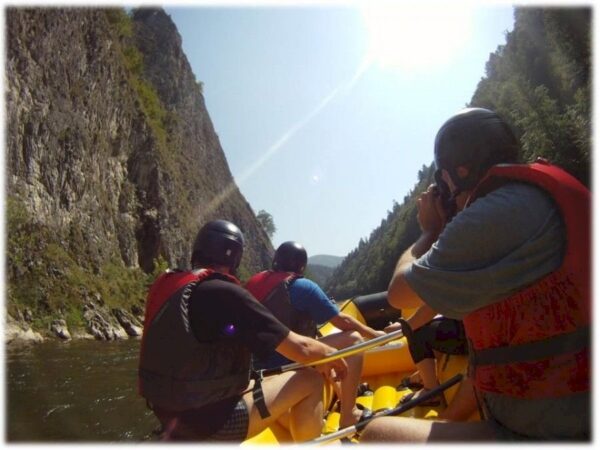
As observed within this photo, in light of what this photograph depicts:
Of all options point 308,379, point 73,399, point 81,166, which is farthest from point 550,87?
point 308,379

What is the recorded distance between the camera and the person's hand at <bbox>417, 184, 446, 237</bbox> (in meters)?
1.97

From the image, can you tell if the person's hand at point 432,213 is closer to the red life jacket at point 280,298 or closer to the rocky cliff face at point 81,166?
the red life jacket at point 280,298

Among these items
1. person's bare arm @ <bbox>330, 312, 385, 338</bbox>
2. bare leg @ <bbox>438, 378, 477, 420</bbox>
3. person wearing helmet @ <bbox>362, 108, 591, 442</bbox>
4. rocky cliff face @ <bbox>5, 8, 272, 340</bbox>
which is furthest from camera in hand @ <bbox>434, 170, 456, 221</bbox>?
rocky cliff face @ <bbox>5, 8, 272, 340</bbox>

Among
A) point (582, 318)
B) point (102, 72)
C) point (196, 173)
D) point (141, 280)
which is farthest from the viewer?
point (196, 173)

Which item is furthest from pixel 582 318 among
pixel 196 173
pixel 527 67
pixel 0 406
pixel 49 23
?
pixel 196 173

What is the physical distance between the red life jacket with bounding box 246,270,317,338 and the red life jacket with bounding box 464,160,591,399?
223cm

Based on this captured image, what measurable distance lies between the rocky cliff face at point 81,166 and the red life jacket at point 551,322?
18776mm

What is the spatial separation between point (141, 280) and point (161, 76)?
30.7 meters

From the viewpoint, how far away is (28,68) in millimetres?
20500

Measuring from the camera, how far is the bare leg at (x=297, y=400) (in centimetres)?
276

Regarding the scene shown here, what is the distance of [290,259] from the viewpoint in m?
4.09

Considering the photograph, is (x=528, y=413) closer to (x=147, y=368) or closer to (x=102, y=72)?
(x=147, y=368)

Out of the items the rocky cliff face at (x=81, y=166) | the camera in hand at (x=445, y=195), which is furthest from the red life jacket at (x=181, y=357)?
the rocky cliff face at (x=81, y=166)

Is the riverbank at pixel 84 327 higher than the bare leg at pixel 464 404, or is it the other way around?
the bare leg at pixel 464 404
